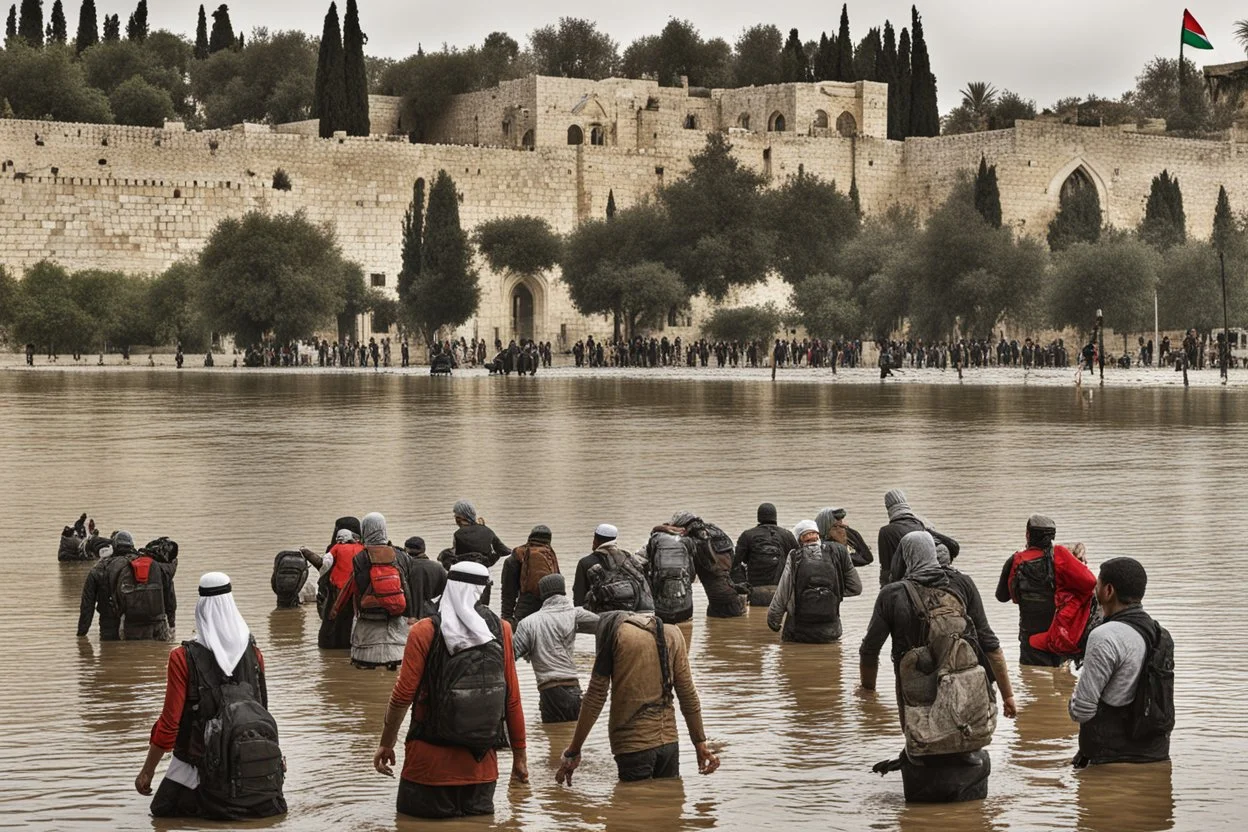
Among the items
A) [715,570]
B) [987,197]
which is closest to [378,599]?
[715,570]

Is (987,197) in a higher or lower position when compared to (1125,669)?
higher

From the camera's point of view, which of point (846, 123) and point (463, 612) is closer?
point (463, 612)

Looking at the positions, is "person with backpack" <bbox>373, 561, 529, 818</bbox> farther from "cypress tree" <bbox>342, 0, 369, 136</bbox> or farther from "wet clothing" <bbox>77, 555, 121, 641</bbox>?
"cypress tree" <bbox>342, 0, 369, 136</bbox>

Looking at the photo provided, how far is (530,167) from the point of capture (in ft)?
211

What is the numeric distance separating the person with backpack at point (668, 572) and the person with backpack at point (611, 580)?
97cm

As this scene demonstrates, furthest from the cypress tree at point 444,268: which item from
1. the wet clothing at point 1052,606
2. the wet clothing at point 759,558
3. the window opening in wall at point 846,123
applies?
the wet clothing at point 1052,606

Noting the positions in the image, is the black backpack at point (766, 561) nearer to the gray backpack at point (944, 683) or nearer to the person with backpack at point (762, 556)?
the person with backpack at point (762, 556)

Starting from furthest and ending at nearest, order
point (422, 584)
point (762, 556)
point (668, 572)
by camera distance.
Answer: point (762, 556) < point (668, 572) < point (422, 584)

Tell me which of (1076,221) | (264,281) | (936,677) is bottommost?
(936,677)

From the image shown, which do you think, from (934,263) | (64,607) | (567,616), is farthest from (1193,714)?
(934,263)

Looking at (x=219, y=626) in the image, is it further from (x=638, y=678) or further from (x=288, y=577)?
(x=288, y=577)

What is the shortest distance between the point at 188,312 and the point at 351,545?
153 feet

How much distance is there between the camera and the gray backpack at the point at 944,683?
19.1ft

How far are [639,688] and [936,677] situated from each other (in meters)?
0.96
